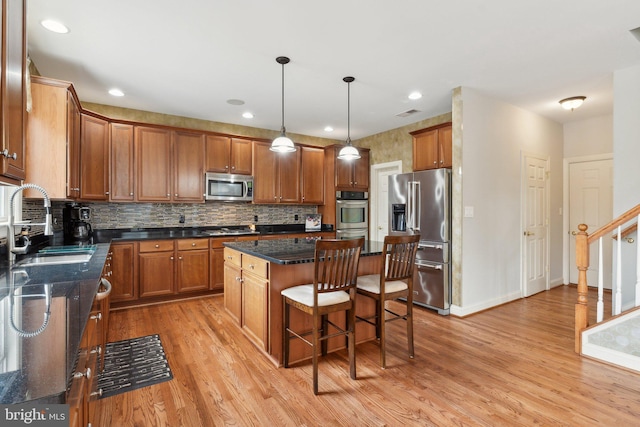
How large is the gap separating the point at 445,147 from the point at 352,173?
82.9 inches

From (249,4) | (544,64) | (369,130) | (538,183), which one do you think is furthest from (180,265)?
(538,183)

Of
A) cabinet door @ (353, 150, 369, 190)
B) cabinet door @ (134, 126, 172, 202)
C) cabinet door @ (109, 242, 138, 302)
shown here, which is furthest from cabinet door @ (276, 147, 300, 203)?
cabinet door @ (109, 242, 138, 302)

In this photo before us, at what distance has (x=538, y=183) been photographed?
4734 millimetres

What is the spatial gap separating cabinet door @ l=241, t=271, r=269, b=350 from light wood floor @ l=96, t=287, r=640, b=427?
15 cm

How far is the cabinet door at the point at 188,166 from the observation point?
4520mm

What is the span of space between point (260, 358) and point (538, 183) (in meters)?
4.60

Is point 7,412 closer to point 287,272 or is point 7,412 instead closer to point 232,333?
point 287,272

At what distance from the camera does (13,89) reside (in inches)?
57.6

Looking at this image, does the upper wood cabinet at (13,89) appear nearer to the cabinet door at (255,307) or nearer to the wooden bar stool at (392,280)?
the cabinet door at (255,307)

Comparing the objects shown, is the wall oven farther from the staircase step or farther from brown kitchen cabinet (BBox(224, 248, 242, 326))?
the staircase step

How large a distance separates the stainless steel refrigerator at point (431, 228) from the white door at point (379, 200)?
1563mm

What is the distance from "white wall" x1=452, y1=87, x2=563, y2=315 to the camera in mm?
3762

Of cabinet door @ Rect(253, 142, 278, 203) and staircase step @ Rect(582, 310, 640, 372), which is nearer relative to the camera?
staircase step @ Rect(582, 310, 640, 372)

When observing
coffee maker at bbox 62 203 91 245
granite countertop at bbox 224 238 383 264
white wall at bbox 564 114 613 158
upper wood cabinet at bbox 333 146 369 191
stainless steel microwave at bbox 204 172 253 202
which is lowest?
granite countertop at bbox 224 238 383 264
